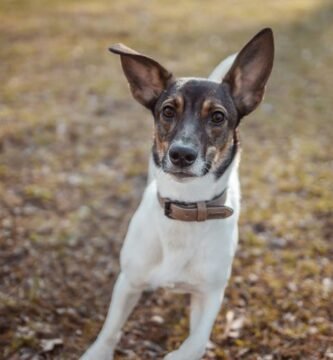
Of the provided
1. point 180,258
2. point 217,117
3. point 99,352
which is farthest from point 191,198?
point 99,352

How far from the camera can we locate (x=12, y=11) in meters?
14.0

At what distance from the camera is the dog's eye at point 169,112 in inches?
130

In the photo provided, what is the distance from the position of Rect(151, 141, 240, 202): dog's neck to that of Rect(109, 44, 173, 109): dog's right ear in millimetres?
578

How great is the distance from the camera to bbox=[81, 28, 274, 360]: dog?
10.6 feet

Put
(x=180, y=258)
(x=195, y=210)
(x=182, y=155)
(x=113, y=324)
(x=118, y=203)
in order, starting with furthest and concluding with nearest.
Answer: (x=118, y=203) < (x=113, y=324) < (x=180, y=258) < (x=195, y=210) < (x=182, y=155)

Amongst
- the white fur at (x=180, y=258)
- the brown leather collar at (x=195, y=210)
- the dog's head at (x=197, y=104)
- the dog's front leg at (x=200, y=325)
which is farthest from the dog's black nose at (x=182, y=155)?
the dog's front leg at (x=200, y=325)

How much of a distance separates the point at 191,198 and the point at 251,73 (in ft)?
3.16

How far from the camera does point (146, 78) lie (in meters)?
3.57

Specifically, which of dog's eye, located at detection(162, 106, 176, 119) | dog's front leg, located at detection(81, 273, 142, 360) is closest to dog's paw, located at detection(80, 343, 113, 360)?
dog's front leg, located at detection(81, 273, 142, 360)

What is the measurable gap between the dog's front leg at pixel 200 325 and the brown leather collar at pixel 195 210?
534 mm

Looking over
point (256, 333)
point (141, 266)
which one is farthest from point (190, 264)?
point (256, 333)

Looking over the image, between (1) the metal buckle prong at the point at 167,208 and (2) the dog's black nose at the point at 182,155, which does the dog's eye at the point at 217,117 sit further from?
(1) the metal buckle prong at the point at 167,208

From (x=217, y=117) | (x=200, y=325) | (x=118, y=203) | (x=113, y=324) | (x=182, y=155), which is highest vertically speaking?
(x=217, y=117)

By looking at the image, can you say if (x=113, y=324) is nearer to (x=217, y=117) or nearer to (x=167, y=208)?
(x=167, y=208)
